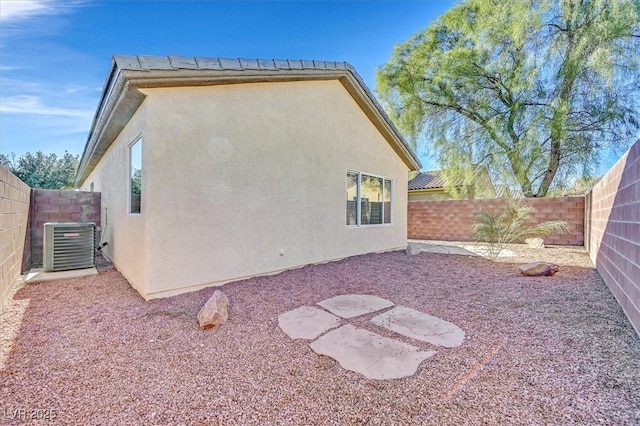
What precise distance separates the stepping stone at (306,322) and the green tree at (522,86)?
13.3 m

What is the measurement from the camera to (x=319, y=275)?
6531 millimetres

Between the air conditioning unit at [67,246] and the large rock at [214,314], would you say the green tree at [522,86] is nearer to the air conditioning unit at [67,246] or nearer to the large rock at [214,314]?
the large rock at [214,314]

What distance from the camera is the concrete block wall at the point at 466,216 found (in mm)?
11719

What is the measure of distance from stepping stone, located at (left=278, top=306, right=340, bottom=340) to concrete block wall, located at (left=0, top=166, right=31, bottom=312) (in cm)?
413

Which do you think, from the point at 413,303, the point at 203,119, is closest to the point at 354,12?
the point at 203,119

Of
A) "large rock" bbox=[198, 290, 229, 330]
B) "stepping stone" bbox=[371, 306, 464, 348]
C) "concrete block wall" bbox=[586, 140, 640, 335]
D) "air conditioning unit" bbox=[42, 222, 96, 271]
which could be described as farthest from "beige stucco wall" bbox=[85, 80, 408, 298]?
"concrete block wall" bbox=[586, 140, 640, 335]

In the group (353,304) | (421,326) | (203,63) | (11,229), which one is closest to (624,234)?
(421,326)

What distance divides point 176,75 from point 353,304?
14.4 feet

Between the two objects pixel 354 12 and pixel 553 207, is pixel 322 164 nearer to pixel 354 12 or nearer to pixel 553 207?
pixel 354 12

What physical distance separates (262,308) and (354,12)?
9.03 metres

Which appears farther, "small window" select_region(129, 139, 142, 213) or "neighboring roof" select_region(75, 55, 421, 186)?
"small window" select_region(129, 139, 142, 213)

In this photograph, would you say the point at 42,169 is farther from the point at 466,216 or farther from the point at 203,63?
the point at 466,216

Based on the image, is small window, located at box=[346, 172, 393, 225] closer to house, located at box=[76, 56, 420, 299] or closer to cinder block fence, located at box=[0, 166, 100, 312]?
house, located at box=[76, 56, 420, 299]

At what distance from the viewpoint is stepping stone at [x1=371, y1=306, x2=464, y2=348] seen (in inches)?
140
